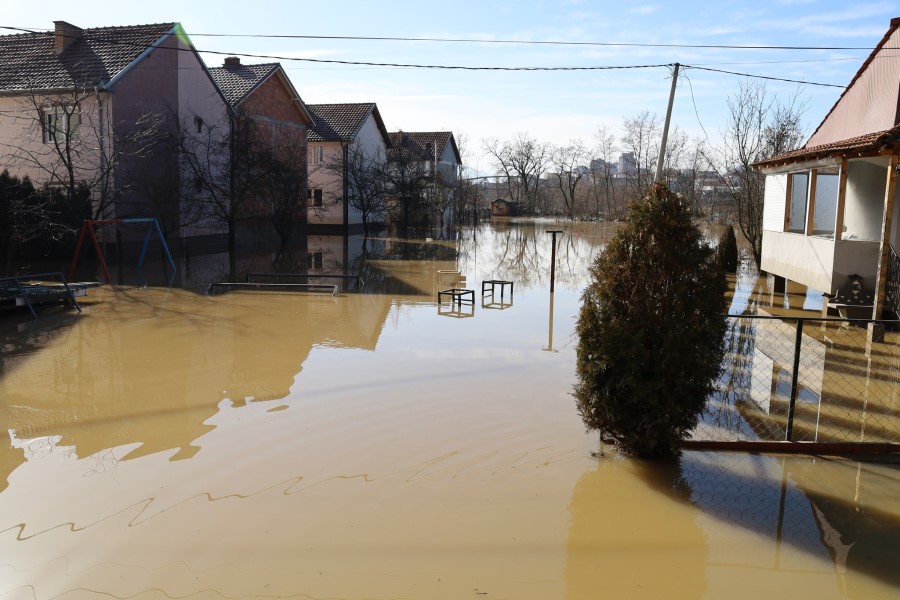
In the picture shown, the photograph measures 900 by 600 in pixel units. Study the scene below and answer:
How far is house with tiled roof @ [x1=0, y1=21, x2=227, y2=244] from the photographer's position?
73.8 ft

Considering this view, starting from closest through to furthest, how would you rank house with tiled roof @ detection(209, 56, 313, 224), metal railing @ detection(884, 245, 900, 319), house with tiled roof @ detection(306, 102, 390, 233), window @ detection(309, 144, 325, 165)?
metal railing @ detection(884, 245, 900, 319) < house with tiled roof @ detection(209, 56, 313, 224) < house with tiled roof @ detection(306, 102, 390, 233) < window @ detection(309, 144, 325, 165)

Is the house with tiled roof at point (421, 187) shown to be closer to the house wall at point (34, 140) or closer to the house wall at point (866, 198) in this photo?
the house wall at point (34, 140)

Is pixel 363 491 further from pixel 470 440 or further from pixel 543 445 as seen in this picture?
pixel 543 445

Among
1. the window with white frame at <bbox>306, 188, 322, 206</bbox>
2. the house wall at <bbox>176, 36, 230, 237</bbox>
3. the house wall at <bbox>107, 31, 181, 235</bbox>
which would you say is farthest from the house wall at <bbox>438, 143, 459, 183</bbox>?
the house wall at <bbox>107, 31, 181, 235</bbox>

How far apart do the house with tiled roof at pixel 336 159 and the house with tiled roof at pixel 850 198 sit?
88.0 ft

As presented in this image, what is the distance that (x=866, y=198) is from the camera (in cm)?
1638

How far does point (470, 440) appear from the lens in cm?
730

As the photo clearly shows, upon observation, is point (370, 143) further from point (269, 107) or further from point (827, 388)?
point (827, 388)

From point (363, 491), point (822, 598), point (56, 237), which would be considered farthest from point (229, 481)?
point (56, 237)

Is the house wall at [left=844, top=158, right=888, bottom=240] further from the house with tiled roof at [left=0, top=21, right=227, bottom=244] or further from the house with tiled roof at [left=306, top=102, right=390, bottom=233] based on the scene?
the house with tiled roof at [left=306, top=102, right=390, bottom=233]

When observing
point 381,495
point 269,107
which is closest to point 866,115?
point 381,495

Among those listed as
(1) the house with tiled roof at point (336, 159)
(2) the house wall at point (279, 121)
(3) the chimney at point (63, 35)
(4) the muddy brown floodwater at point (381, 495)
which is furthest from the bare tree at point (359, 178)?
(4) the muddy brown floodwater at point (381, 495)

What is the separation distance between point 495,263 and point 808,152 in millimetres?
13897

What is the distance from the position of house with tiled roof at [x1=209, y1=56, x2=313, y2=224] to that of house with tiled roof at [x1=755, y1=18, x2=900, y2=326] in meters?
19.4
